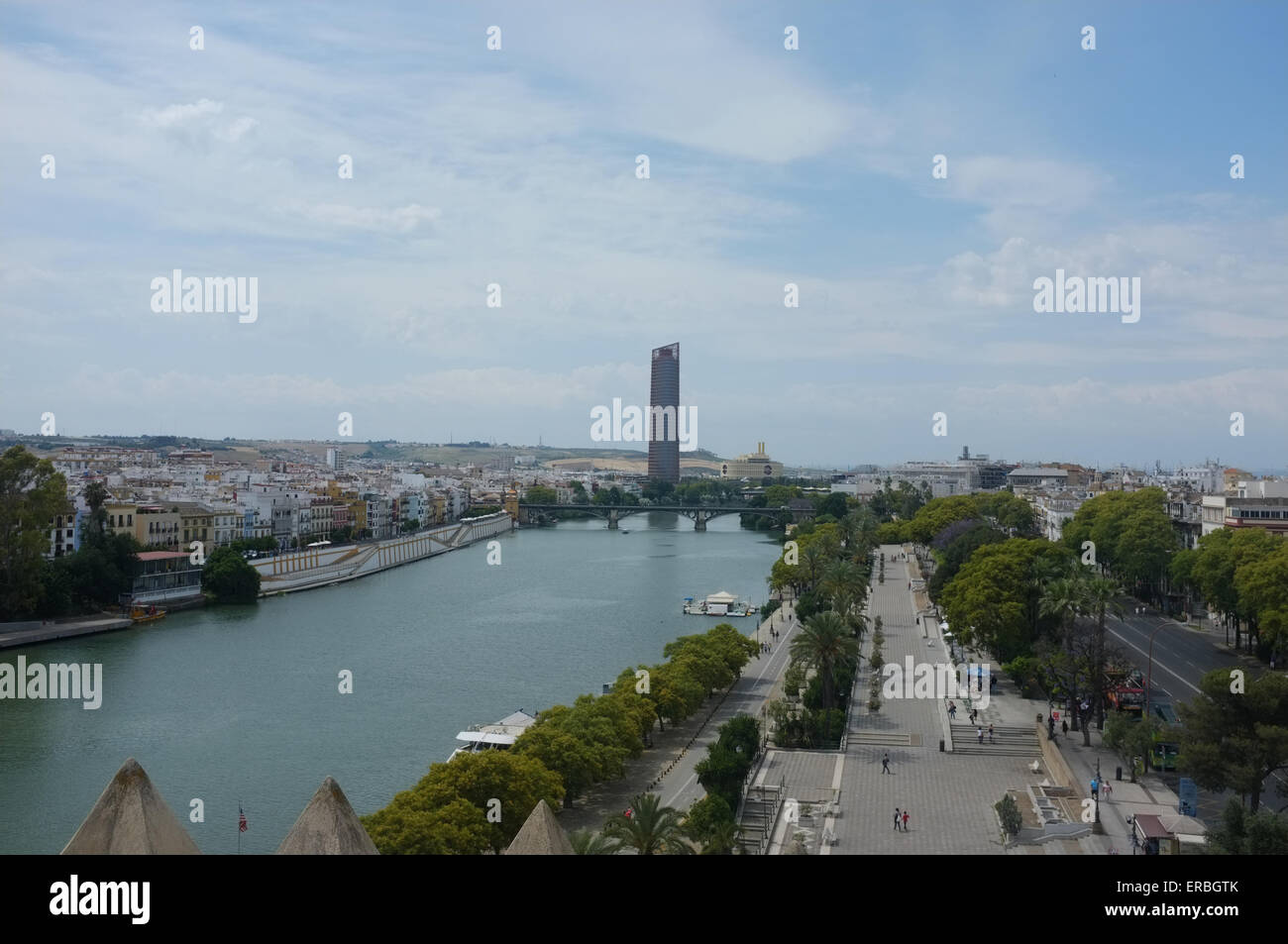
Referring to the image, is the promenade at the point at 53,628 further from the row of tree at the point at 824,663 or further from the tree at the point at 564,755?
the row of tree at the point at 824,663

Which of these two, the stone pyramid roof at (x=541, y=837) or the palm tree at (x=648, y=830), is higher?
the stone pyramid roof at (x=541, y=837)

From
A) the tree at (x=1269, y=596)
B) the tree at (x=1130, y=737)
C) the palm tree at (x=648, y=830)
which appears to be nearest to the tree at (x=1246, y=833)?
the tree at (x=1130, y=737)

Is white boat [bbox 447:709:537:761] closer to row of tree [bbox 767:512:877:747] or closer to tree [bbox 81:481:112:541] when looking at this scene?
row of tree [bbox 767:512:877:747]

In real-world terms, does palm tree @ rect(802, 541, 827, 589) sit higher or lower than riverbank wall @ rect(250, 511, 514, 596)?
higher

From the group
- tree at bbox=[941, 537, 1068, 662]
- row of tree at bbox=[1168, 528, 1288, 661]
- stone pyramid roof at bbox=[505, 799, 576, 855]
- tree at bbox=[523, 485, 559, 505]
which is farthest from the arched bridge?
stone pyramid roof at bbox=[505, 799, 576, 855]

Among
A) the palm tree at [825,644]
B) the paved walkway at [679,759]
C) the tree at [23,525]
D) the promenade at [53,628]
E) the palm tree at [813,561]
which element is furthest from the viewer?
the palm tree at [813,561]
